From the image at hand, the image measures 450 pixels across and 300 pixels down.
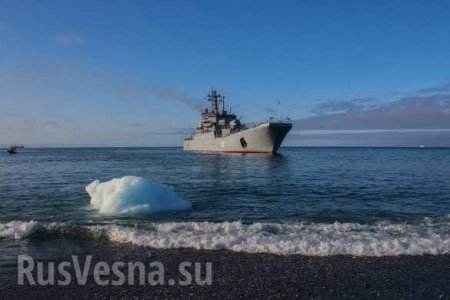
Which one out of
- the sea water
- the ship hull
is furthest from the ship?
the sea water

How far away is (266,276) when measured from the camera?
27.3 ft

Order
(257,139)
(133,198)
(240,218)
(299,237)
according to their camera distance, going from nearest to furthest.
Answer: (299,237) < (240,218) < (133,198) < (257,139)

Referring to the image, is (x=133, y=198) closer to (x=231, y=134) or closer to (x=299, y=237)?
(x=299, y=237)

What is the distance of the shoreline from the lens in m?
7.39

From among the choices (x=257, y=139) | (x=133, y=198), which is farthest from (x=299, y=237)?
(x=257, y=139)

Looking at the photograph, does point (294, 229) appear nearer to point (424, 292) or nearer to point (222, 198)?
point (424, 292)

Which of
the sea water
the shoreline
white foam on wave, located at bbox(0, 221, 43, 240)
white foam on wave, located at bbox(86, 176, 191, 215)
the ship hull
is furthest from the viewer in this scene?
the ship hull

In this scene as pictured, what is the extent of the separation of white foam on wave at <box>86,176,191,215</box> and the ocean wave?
264 cm

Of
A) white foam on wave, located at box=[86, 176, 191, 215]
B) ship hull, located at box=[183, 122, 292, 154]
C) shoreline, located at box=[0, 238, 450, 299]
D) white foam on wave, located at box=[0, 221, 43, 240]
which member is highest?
ship hull, located at box=[183, 122, 292, 154]

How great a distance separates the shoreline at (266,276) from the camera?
7.39 metres

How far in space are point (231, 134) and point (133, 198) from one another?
222ft

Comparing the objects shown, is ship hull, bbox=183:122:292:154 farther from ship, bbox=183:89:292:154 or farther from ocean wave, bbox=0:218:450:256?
ocean wave, bbox=0:218:450:256

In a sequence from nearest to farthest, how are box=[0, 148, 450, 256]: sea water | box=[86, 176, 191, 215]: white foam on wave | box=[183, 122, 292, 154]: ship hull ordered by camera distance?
box=[0, 148, 450, 256]: sea water < box=[86, 176, 191, 215]: white foam on wave < box=[183, 122, 292, 154]: ship hull

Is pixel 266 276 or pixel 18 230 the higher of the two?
pixel 18 230
